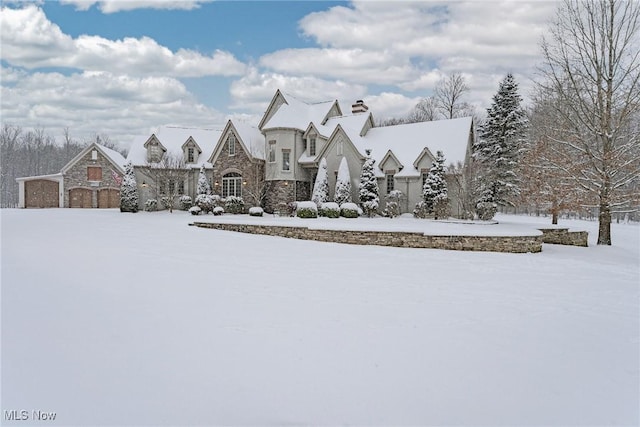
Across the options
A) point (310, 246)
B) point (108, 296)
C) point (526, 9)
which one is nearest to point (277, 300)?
point (108, 296)

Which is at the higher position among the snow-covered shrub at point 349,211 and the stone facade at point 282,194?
the stone facade at point 282,194

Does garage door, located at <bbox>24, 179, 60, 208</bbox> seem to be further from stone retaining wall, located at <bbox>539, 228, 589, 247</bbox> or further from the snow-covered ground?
stone retaining wall, located at <bbox>539, 228, 589, 247</bbox>

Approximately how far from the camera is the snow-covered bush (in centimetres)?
2300

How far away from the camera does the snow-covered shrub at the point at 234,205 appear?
26.9 meters

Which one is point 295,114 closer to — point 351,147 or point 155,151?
point 351,147

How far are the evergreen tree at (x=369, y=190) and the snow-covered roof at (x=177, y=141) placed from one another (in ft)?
42.9

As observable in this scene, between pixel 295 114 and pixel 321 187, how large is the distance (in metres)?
6.52

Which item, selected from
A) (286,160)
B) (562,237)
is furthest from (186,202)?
(562,237)

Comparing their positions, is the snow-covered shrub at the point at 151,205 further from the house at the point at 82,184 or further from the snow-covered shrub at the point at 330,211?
the snow-covered shrub at the point at 330,211

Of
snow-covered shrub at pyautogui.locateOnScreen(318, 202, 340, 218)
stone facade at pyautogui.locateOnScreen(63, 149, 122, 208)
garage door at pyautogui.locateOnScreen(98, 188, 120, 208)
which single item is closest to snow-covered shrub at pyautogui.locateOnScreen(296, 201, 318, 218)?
snow-covered shrub at pyautogui.locateOnScreen(318, 202, 340, 218)

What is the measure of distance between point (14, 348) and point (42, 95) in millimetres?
31026

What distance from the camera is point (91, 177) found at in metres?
33.2

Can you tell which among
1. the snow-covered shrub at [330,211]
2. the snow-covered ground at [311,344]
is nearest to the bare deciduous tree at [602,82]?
the snow-covered ground at [311,344]

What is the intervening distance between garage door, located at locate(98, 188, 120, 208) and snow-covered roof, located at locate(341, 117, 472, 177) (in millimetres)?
21344
